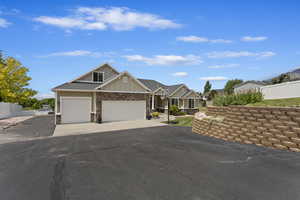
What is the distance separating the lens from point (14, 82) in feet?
77.2

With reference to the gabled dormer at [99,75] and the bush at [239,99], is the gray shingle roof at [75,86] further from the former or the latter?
the bush at [239,99]

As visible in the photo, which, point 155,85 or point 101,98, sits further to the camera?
point 155,85

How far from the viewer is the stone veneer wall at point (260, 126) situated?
5.16m

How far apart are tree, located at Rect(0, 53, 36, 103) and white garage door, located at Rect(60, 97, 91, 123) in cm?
1509

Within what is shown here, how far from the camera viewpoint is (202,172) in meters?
3.82

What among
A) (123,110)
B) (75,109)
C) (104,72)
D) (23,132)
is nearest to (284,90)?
(123,110)

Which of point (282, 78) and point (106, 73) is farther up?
point (106, 73)

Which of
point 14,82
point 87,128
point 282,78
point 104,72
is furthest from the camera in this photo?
point 14,82

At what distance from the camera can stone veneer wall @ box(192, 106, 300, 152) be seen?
5160 mm

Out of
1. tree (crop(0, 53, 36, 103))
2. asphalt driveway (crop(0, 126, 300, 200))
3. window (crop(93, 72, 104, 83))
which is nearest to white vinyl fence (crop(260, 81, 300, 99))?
asphalt driveway (crop(0, 126, 300, 200))

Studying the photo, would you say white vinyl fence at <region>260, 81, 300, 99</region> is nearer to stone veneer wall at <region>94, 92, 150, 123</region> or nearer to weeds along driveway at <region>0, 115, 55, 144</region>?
stone veneer wall at <region>94, 92, 150, 123</region>

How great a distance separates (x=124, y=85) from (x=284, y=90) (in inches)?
552

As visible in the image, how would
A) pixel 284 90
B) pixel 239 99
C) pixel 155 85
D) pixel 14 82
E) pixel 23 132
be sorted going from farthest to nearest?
1. pixel 155 85
2. pixel 14 82
3. pixel 284 90
4. pixel 23 132
5. pixel 239 99

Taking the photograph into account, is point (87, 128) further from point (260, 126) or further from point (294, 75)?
point (294, 75)
